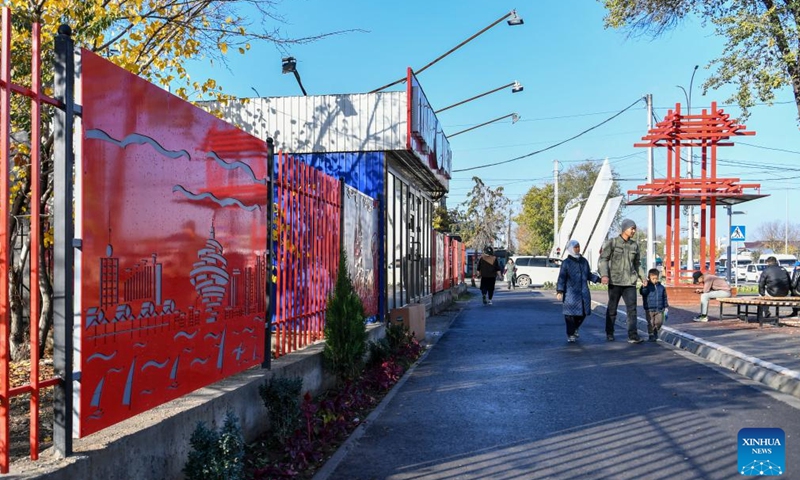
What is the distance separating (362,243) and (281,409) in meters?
5.26

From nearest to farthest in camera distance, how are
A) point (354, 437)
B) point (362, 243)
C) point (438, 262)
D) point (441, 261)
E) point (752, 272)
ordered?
1. point (354, 437)
2. point (362, 243)
3. point (438, 262)
4. point (441, 261)
5. point (752, 272)

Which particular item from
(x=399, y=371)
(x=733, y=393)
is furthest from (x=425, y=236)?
(x=733, y=393)

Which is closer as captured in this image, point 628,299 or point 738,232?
point 628,299

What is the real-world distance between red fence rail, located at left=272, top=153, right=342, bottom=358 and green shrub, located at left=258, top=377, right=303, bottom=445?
122 centimetres

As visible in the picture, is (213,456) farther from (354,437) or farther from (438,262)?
(438,262)

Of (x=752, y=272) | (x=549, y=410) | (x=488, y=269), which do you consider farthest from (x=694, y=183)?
(x=752, y=272)

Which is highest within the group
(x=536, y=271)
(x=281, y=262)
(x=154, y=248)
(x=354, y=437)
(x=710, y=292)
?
(x=154, y=248)

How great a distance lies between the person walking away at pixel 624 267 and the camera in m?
12.1

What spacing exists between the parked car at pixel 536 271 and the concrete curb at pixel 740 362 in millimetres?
28037

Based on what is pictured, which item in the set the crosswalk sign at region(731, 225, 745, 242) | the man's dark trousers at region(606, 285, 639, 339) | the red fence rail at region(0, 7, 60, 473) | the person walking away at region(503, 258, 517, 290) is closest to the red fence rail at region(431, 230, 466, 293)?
the man's dark trousers at region(606, 285, 639, 339)

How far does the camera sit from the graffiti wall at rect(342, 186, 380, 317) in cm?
958

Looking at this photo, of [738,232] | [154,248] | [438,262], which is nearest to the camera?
[154,248]

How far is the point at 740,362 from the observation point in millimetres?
9398

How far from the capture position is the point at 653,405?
7059mm
